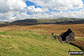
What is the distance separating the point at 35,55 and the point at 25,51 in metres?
2.13

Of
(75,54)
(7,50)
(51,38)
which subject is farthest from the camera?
(51,38)

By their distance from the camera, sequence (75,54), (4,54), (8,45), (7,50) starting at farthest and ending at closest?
(75,54) < (8,45) < (7,50) < (4,54)

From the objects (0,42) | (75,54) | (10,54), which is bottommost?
(75,54)

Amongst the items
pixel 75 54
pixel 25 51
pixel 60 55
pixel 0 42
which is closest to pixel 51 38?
pixel 75 54

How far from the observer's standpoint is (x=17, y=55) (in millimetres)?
15562

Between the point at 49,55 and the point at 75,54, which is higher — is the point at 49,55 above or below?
above

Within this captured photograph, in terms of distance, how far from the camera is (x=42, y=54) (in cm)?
1738

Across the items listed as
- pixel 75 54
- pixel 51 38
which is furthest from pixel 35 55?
pixel 51 38

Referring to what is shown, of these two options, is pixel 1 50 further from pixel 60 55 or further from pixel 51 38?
pixel 51 38

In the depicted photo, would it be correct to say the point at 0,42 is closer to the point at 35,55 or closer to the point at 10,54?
the point at 10,54

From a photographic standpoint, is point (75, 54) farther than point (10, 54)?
Yes

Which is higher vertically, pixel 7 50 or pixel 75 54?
pixel 7 50

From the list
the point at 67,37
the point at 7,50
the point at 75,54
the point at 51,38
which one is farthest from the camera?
the point at 67,37

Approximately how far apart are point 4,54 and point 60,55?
33.8 feet
